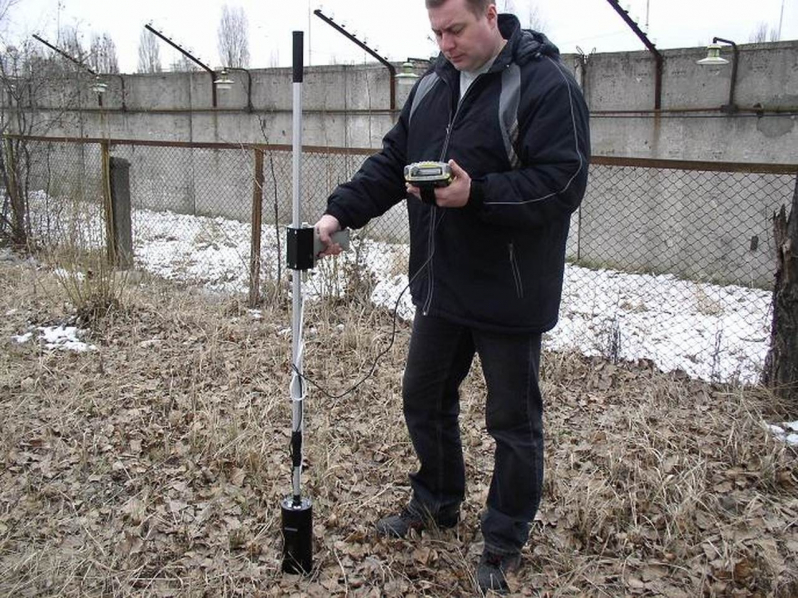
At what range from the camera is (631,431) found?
3.57 m

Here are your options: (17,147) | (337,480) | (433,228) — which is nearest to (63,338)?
(337,480)

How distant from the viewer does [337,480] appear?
322 centimetres

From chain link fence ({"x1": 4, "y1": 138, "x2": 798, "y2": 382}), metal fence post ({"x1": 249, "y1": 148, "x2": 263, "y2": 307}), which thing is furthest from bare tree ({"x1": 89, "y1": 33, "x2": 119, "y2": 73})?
metal fence post ({"x1": 249, "y1": 148, "x2": 263, "y2": 307})

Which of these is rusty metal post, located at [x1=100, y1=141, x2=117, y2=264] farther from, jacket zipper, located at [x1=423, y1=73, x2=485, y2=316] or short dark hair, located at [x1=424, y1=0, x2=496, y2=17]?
short dark hair, located at [x1=424, y1=0, x2=496, y2=17]

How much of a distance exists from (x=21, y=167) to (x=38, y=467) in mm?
6179

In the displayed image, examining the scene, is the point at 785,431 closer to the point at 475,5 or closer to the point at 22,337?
the point at 475,5

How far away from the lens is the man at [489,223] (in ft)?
6.73

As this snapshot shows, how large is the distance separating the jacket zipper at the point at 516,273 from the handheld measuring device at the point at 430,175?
1.09 ft

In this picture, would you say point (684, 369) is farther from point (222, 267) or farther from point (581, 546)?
point (222, 267)

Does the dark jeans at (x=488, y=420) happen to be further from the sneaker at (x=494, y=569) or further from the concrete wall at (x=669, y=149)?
the concrete wall at (x=669, y=149)

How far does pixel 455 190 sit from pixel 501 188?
0.45ft

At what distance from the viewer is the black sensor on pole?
226 cm

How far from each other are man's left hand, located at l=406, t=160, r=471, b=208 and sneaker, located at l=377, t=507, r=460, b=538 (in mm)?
1324

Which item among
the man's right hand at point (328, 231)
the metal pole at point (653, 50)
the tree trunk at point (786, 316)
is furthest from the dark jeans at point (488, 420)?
the metal pole at point (653, 50)
